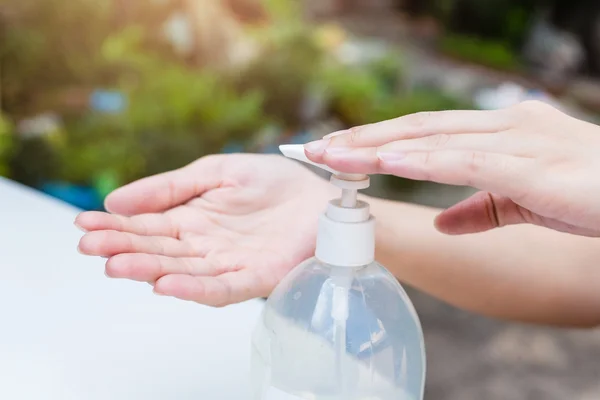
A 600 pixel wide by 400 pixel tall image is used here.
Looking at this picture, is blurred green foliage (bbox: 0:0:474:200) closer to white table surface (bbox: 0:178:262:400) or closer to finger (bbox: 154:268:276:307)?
white table surface (bbox: 0:178:262:400)

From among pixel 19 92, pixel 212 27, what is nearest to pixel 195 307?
pixel 19 92

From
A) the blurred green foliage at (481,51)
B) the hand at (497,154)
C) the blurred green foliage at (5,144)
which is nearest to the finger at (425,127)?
the hand at (497,154)

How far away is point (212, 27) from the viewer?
214 cm

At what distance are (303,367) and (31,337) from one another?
0.28 metres

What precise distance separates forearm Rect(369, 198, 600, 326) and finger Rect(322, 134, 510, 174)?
286 millimetres

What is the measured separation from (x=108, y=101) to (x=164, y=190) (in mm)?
1409

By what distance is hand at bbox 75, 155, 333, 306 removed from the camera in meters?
0.49

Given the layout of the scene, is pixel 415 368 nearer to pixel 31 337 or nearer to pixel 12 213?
pixel 31 337

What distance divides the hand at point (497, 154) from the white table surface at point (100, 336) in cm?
25

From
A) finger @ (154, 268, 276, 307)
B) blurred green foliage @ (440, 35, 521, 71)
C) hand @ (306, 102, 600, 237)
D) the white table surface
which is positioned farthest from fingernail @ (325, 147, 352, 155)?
blurred green foliage @ (440, 35, 521, 71)

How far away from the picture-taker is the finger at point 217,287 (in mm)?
480

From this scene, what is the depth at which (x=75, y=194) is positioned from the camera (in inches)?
75.8

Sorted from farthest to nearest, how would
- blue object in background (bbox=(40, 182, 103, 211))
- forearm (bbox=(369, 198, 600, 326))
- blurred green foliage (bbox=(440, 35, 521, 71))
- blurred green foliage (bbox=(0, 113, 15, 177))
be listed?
1. blurred green foliage (bbox=(440, 35, 521, 71))
2. blue object in background (bbox=(40, 182, 103, 211))
3. blurred green foliage (bbox=(0, 113, 15, 177))
4. forearm (bbox=(369, 198, 600, 326))

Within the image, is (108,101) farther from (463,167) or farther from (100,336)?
(463,167)
